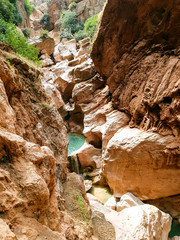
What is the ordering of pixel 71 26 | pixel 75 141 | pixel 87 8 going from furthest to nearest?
pixel 71 26 < pixel 87 8 < pixel 75 141

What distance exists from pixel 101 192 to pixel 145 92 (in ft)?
23.1

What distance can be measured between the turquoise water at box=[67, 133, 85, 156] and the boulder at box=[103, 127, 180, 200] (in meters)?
5.71

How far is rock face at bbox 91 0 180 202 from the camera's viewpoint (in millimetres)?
5973

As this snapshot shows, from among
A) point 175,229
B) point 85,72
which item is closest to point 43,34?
point 85,72

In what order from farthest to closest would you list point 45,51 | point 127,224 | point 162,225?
1. point 45,51
2. point 162,225
3. point 127,224

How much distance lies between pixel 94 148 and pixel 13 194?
32.4 feet

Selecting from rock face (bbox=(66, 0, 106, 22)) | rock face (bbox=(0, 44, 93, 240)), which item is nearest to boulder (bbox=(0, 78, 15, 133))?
rock face (bbox=(0, 44, 93, 240))

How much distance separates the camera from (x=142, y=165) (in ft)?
22.2

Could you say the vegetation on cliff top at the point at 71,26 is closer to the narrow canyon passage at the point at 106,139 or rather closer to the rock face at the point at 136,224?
the narrow canyon passage at the point at 106,139

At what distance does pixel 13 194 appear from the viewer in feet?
5.42

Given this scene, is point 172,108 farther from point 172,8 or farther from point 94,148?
point 94,148

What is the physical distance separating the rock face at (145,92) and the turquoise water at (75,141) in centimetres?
560

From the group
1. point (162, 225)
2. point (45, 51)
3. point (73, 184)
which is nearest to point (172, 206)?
point (162, 225)

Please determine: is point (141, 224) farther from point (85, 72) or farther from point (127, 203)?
point (85, 72)
